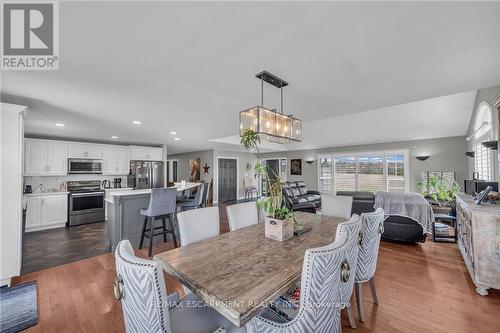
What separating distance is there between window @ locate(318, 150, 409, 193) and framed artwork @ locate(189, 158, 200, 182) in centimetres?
538

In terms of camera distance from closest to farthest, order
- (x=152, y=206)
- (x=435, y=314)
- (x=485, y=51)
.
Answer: (x=485, y=51) → (x=435, y=314) → (x=152, y=206)

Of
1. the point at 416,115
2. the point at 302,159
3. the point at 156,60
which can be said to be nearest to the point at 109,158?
the point at 156,60

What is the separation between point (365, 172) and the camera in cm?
745

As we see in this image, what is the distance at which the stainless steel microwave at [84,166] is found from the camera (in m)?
5.22

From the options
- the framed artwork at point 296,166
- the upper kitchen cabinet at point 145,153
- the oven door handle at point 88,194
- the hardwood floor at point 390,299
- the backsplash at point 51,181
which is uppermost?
the upper kitchen cabinet at point 145,153

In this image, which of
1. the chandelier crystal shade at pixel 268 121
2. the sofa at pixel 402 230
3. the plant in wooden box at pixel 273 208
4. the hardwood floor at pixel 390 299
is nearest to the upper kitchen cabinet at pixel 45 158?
the hardwood floor at pixel 390 299

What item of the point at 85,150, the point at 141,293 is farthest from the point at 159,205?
the point at 85,150

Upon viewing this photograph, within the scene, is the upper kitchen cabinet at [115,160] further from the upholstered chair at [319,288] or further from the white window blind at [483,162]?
the white window blind at [483,162]

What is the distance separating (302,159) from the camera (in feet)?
29.7

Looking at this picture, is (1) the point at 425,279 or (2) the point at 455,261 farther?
(2) the point at 455,261

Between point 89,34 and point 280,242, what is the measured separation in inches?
81.9

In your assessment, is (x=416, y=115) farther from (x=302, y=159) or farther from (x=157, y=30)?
(x=157, y=30)

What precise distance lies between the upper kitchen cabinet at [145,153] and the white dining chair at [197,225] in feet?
17.5

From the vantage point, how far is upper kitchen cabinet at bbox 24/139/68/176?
15.4 feet
